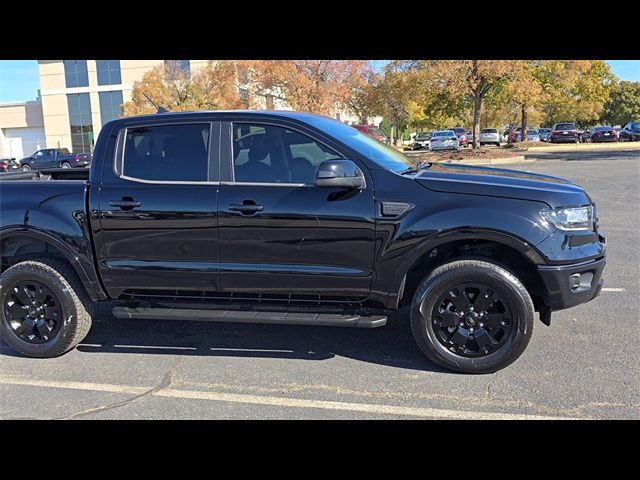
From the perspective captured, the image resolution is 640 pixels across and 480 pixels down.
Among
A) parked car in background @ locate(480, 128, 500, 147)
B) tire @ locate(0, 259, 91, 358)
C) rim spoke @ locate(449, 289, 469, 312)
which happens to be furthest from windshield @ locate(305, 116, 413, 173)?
parked car in background @ locate(480, 128, 500, 147)

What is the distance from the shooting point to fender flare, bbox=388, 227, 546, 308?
3.61 meters

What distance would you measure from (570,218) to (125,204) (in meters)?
3.38

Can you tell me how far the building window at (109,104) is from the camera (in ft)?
177

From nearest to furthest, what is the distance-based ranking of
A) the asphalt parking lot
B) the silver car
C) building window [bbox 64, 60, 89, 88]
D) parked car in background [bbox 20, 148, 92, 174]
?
the asphalt parking lot, parked car in background [bbox 20, 148, 92, 174], the silver car, building window [bbox 64, 60, 89, 88]

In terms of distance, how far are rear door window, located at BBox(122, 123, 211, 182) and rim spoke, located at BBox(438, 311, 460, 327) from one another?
7.05 ft

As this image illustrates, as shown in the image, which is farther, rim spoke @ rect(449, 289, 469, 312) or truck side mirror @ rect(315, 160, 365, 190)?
rim spoke @ rect(449, 289, 469, 312)

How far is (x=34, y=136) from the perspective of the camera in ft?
192

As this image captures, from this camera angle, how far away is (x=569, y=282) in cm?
364

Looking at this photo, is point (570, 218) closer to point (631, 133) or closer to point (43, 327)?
point (43, 327)

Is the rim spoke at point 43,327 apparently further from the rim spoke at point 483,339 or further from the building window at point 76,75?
the building window at point 76,75

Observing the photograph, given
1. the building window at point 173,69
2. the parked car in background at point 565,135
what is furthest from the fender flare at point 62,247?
the parked car in background at point 565,135

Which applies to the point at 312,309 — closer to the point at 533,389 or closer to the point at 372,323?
the point at 372,323

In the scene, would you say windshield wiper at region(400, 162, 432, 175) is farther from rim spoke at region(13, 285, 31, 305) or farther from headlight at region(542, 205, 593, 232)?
rim spoke at region(13, 285, 31, 305)

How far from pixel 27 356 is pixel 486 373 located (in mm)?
3797
